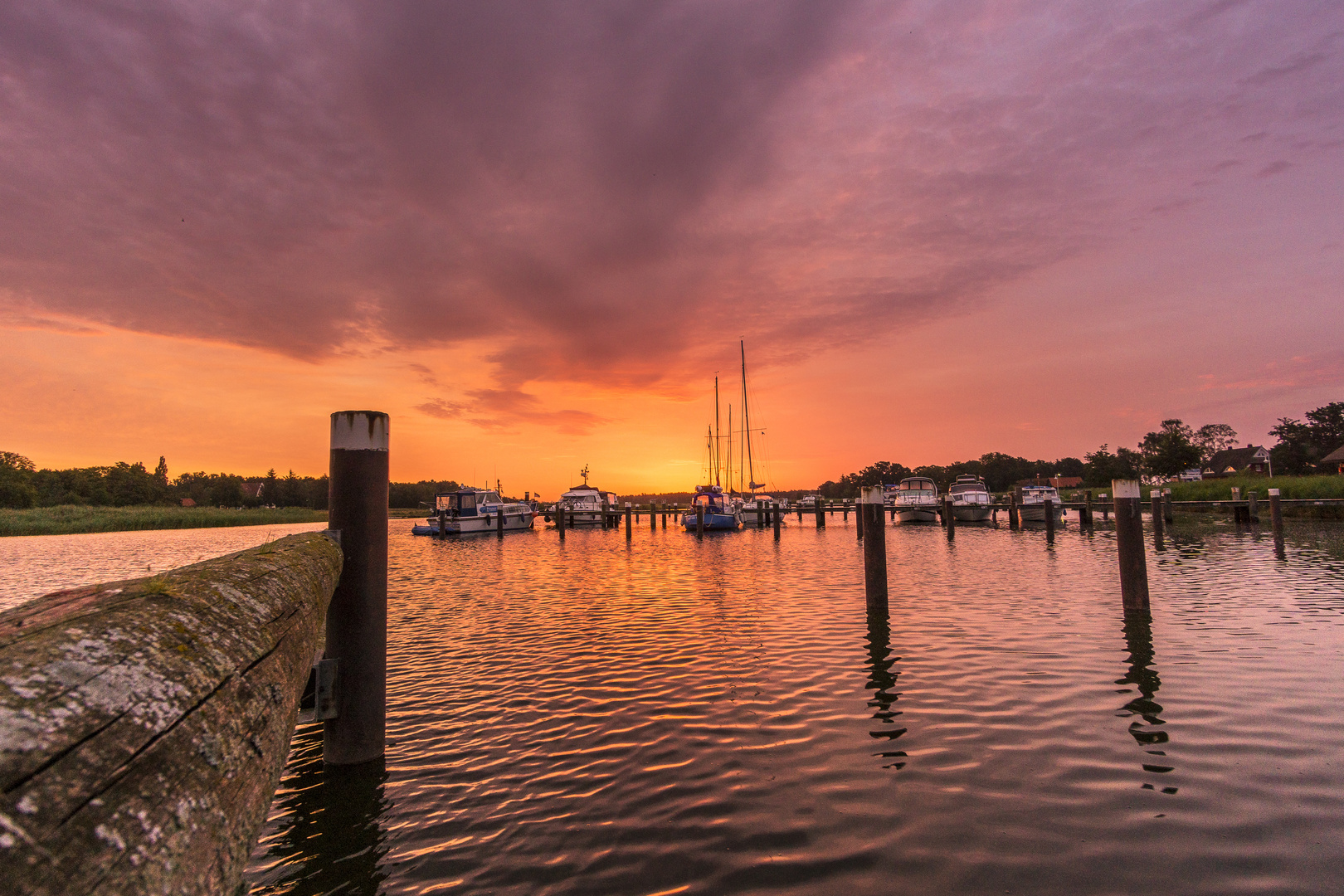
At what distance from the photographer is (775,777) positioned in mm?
4793

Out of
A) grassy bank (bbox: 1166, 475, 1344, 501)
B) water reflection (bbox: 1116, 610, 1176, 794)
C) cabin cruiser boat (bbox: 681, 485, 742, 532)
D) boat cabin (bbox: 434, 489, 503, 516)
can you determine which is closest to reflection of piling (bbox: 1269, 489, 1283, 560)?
water reflection (bbox: 1116, 610, 1176, 794)

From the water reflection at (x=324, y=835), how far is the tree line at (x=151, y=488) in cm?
5886

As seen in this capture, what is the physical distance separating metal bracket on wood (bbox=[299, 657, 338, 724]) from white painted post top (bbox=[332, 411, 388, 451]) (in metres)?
1.54

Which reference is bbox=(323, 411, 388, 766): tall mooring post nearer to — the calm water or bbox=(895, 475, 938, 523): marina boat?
the calm water

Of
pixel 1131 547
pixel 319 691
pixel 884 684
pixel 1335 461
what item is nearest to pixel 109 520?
pixel 319 691

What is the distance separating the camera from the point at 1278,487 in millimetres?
39062

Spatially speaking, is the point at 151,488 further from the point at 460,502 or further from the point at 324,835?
the point at 324,835

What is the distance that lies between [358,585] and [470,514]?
4196 centimetres

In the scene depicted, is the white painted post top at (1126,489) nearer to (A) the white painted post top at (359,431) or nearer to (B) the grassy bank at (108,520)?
(A) the white painted post top at (359,431)

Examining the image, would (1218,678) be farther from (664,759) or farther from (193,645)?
(193,645)

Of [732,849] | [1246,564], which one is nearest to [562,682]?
[732,849]

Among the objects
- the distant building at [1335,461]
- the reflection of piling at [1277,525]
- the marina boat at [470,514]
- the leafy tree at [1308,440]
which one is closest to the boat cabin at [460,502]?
the marina boat at [470,514]

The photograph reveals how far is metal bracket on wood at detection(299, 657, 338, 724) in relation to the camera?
4305 millimetres

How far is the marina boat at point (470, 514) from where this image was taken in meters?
42.6
